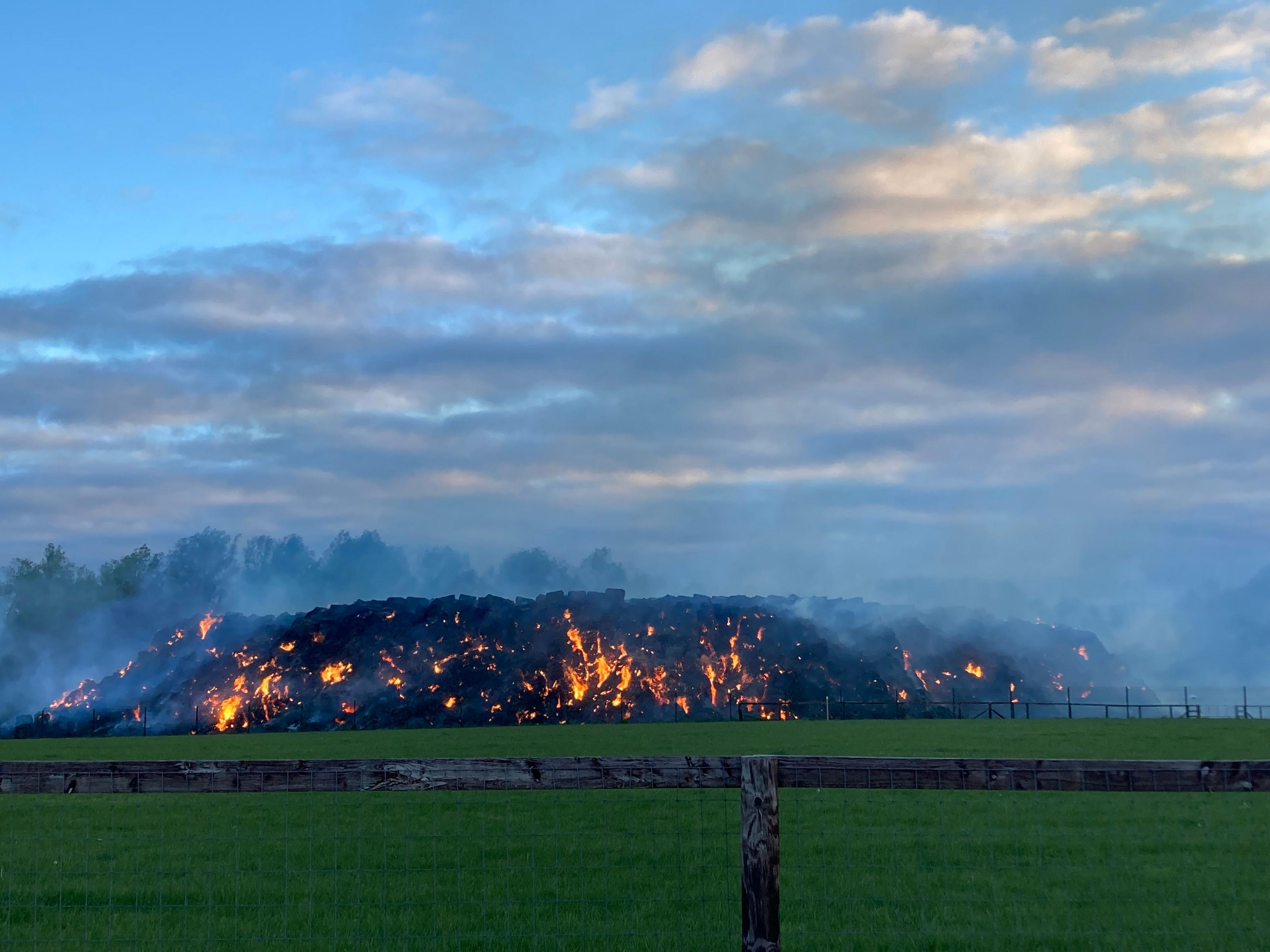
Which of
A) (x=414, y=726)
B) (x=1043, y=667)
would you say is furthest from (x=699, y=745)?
(x=1043, y=667)

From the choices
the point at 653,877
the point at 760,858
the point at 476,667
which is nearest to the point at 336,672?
the point at 476,667

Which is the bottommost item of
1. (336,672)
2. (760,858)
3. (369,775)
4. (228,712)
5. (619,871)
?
(228,712)

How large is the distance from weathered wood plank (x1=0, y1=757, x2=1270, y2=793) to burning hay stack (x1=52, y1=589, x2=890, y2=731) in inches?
3788

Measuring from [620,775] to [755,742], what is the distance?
38.4 metres

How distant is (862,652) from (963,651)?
69.1 feet

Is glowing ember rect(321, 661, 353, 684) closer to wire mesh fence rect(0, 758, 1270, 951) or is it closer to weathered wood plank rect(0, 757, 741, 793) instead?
wire mesh fence rect(0, 758, 1270, 951)

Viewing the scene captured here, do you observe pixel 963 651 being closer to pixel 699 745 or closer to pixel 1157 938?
pixel 699 745

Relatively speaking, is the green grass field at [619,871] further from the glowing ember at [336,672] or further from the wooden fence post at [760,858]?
the glowing ember at [336,672]

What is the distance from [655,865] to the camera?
44.4 ft

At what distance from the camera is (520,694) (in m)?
113

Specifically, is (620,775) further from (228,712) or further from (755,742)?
(228,712)

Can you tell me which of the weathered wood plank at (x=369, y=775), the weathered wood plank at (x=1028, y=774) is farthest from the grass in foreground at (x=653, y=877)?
the weathered wood plank at (x=1028, y=774)

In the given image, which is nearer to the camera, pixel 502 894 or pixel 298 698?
pixel 502 894

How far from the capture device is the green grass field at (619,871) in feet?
33.9
